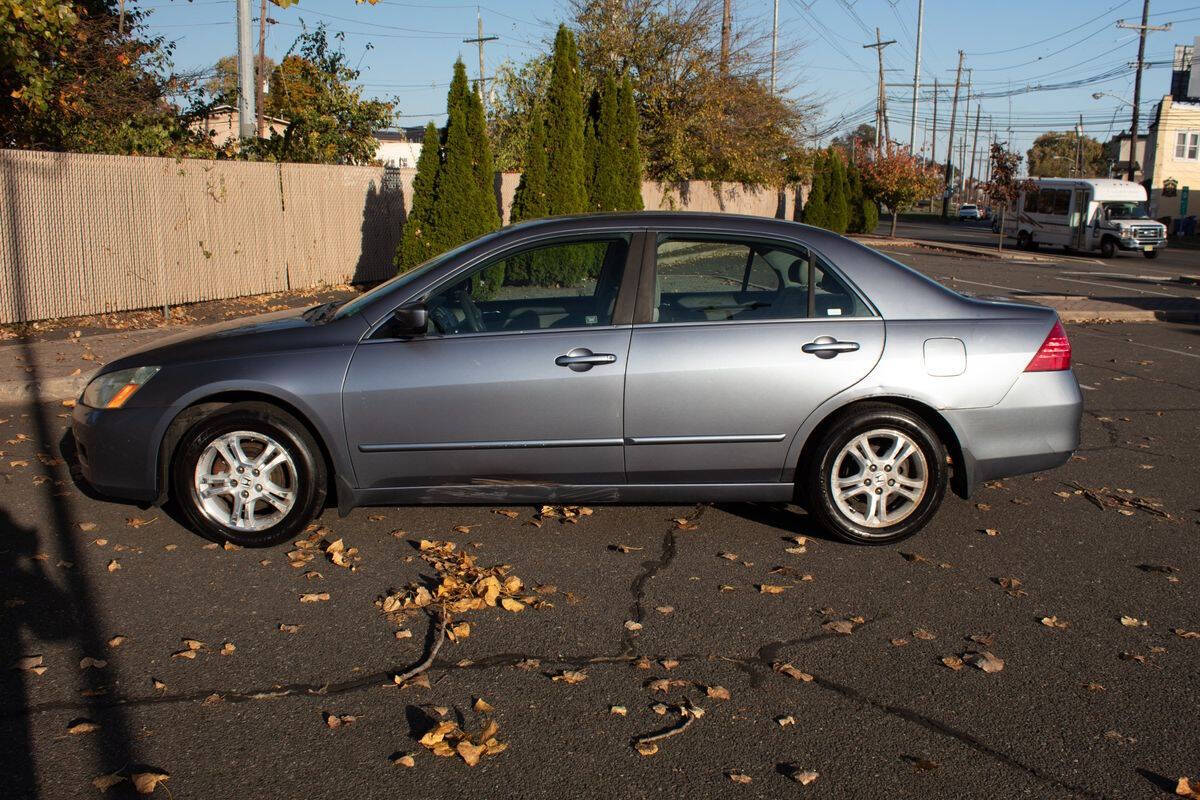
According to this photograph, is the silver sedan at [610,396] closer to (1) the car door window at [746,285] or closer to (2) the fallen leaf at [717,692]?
(1) the car door window at [746,285]

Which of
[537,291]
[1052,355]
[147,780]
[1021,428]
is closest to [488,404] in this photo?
[537,291]

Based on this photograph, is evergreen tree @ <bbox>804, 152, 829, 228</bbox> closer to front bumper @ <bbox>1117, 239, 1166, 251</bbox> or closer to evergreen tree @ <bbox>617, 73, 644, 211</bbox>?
front bumper @ <bbox>1117, 239, 1166, 251</bbox>

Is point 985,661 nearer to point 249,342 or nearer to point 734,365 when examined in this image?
point 734,365

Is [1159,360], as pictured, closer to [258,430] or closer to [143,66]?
[258,430]

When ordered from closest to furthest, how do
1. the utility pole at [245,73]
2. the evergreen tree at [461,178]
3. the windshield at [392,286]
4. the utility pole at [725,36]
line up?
the windshield at [392,286], the utility pole at [245,73], the evergreen tree at [461,178], the utility pole at [725,36]

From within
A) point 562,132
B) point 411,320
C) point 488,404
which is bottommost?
point 488,404

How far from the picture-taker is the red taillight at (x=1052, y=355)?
18.2 ft

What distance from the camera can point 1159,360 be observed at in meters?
12.0

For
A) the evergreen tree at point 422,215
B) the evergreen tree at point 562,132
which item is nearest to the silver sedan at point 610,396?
the evergreen tree at point 422,215

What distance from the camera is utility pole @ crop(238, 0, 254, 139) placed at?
55.7 feet

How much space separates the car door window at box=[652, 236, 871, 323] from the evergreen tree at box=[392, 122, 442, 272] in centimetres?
1238

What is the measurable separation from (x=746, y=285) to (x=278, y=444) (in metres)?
2.48

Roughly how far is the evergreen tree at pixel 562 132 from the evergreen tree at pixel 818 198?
2079 cm

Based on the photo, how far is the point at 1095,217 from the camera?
37062 mm
